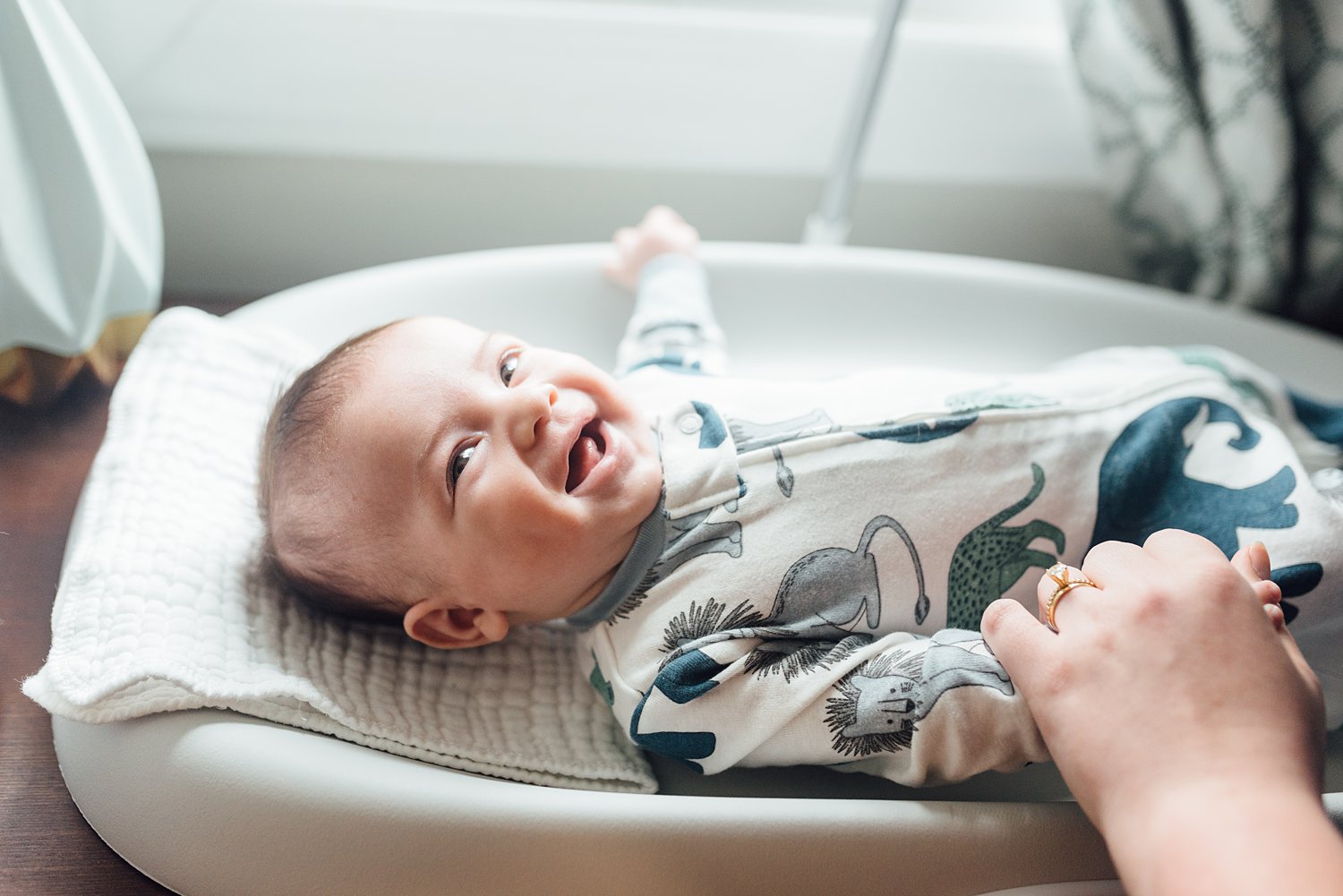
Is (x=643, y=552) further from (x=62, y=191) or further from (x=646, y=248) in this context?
(x=62, y=191)

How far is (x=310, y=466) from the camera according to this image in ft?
2.55

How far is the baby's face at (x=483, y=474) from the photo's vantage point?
76 cm

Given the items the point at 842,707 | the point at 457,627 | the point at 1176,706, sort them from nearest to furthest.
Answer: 1. the point at 1176,706
2. the point at 842,707
3. the point at 457,627

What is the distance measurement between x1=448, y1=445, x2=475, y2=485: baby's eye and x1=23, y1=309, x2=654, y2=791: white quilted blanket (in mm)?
155

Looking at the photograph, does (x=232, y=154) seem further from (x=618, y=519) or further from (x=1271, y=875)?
(x=1271, y=875)

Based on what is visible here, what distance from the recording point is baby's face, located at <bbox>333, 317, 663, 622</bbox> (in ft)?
2.50

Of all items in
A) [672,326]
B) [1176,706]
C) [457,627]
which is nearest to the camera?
[1176,706]

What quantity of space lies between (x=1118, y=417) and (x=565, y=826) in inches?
20.6

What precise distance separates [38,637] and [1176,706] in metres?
0.77

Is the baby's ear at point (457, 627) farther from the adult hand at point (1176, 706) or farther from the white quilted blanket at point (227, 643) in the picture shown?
the adult hand at point (1176, 706)

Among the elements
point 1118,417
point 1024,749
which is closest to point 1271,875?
point 1024,749

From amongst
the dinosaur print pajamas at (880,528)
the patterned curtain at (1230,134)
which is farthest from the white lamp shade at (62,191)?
the patterned curtain at (1230,134)

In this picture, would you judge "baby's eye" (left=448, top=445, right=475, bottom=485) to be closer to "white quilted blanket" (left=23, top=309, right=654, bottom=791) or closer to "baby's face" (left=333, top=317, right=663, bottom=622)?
"baby's face" (left=333, top=317, right=663, bottom=622)

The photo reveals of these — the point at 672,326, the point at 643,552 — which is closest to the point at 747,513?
the point at 643,552
